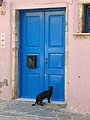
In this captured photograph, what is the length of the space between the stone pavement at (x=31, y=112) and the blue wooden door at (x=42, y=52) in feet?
1.68

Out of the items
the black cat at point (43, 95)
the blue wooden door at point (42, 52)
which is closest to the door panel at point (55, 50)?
the blue wooden door at point (42, 52)

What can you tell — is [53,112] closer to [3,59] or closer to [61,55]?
[61,55]

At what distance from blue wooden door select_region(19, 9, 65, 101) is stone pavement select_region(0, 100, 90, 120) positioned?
1.68ft

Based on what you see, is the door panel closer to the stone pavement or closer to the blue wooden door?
the blue wooden door

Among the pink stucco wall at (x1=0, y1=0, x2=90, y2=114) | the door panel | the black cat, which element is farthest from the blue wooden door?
the pink stucco wall at (x1=0, y1=0, x2=90, y2=114)

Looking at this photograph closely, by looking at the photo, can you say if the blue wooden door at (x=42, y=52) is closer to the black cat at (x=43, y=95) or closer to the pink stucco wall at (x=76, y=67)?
the black cat at (x=43, y=95)

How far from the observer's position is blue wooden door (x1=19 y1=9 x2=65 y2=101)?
920cm

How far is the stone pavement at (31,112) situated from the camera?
26.2ft

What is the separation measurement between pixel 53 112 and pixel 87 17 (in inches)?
94.0

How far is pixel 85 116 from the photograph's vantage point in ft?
26.7

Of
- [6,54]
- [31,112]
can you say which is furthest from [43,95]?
[6,54]

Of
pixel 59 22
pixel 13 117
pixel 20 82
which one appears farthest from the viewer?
pixel 20 82

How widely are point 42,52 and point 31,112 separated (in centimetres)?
176

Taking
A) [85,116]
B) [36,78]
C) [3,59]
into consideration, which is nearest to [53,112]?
[85,116]
